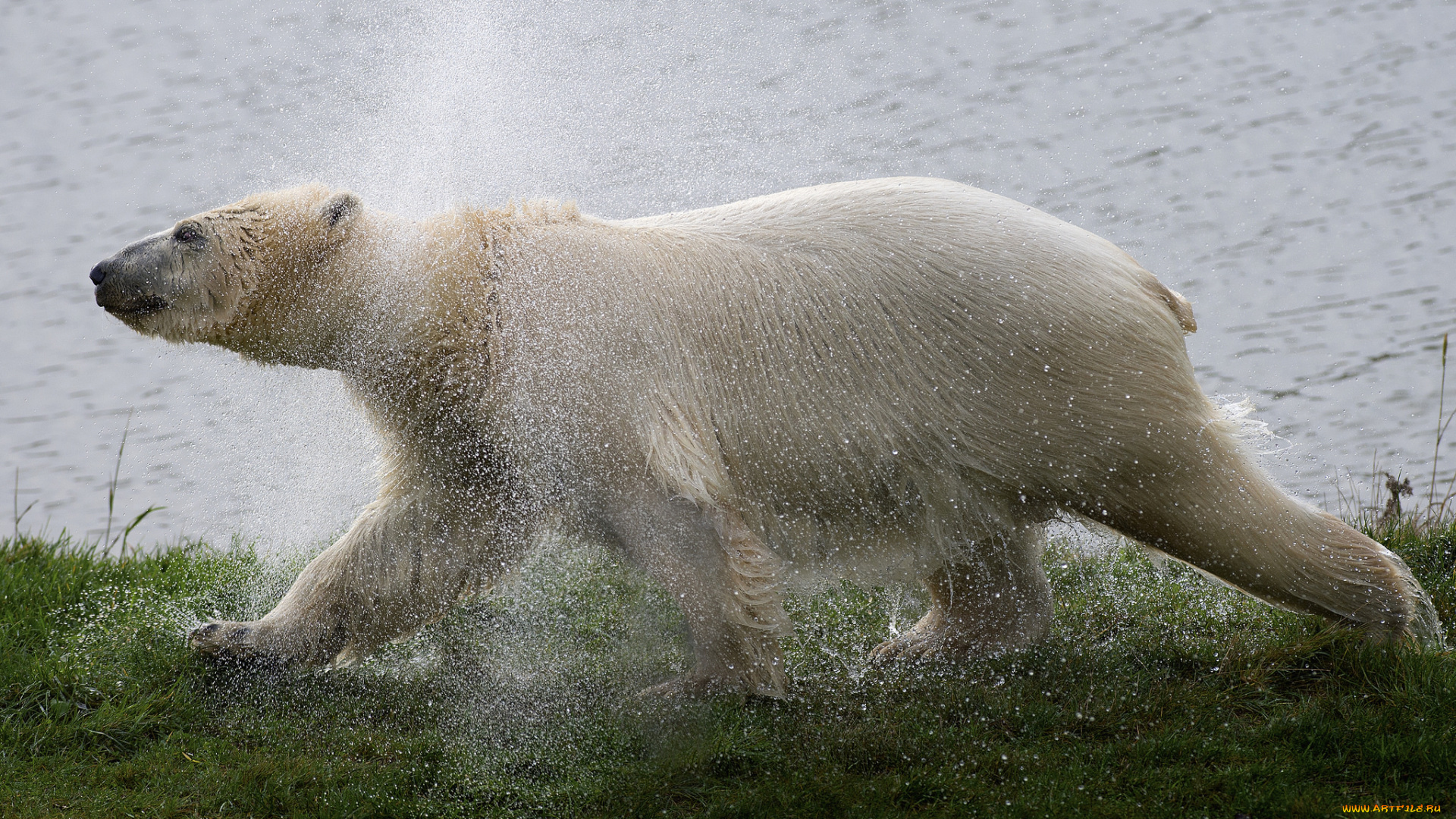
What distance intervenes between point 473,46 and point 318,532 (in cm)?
420

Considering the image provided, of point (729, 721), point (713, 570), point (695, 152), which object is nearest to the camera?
point (713, 570)

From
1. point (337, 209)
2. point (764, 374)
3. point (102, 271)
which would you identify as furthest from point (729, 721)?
point (102, 271)

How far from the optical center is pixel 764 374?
426 cm

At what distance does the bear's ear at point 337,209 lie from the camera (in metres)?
4.25

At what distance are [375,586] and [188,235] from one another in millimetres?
1431

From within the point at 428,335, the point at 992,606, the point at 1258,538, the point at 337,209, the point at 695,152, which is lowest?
the point at 992,606

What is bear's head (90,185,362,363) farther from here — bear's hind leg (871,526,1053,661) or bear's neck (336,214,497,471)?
bear's hind leg (871,526,1053,661)

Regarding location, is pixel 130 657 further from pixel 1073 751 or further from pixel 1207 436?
pixel 1207 436

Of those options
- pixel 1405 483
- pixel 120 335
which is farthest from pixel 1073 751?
pixel 120 335

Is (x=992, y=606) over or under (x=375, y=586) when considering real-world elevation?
under

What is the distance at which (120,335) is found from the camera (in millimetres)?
10062

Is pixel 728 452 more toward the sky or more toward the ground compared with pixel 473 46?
more toward the ground

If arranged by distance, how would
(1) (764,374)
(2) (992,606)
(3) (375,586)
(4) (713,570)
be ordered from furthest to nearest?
(2) (992,606) < (3) (375,586) < (1) (764,374) < (4) (713,570)

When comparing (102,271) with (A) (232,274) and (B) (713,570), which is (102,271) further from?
(B) (713,570)
